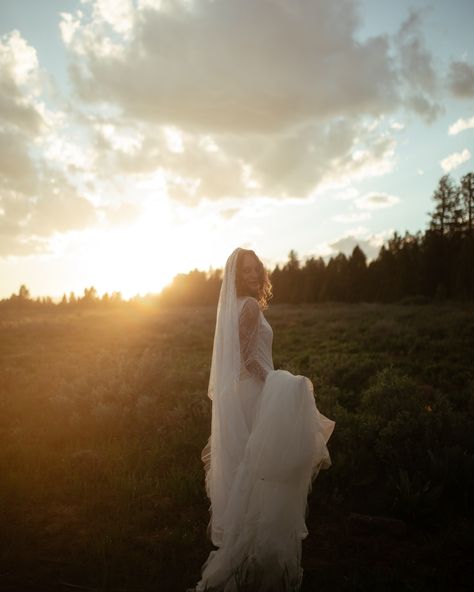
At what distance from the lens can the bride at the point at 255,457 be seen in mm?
3775

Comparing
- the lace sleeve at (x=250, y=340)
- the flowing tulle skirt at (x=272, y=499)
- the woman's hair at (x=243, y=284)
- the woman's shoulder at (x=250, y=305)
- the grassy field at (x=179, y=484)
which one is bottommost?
the grassy field at (x=179, y=484)

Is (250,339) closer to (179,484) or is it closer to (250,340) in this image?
(250,340)

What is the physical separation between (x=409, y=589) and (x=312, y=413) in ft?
6.09

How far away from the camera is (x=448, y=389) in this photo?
34.5ft

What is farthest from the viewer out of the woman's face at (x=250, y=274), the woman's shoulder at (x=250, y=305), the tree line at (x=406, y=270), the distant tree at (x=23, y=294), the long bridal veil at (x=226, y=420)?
the distant tree at (x=23, y=294)

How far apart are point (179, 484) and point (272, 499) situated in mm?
2671

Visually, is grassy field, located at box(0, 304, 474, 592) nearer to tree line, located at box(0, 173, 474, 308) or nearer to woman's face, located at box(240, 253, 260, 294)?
woman's face, located at box(240, 253, 260, 294)

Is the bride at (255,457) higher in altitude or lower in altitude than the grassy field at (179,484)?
higher

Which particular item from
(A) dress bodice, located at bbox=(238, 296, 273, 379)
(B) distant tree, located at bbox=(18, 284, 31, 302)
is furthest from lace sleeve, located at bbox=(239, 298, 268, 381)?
(B) distant tree, located at bbox=(18, 284, 31, 302)

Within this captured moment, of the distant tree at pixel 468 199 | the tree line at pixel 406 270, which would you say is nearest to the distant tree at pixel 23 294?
the tree line at pixel 406 270

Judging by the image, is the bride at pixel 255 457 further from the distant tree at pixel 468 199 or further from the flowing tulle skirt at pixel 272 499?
the distant tree at pixel 468 199

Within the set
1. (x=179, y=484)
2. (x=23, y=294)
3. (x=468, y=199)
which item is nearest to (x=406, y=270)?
(x=468, y=199)

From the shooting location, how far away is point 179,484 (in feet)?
20.0

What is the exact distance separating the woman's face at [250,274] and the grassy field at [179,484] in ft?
9.99
